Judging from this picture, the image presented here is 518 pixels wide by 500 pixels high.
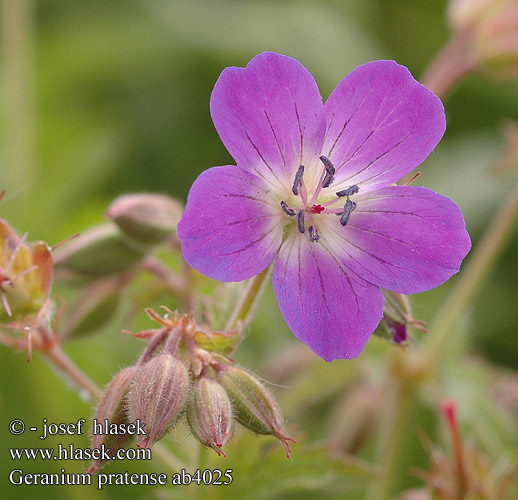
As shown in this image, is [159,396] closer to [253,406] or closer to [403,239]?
[253,406]

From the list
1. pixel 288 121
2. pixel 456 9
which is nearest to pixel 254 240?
pixel 288 121

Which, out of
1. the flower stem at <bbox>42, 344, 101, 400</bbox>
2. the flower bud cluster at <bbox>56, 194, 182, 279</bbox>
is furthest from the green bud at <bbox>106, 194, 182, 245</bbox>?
the flower stem at <bbox>42, 344, 101, 400</bbox>

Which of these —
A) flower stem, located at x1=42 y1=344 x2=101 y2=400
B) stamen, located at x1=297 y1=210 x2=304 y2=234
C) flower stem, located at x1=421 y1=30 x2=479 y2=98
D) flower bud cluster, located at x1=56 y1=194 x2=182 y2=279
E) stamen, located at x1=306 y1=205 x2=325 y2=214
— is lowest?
flower stem, located at x1=42 y1=344 x2=101 y2=400

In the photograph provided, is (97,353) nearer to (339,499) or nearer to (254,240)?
(339,499)

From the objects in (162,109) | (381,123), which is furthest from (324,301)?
(162,109)

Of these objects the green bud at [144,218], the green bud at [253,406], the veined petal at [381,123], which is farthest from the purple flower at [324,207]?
the green bud at [144,218]

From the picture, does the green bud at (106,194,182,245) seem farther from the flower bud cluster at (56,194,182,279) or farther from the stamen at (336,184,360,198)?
the stamen at (336,184,360,198)
